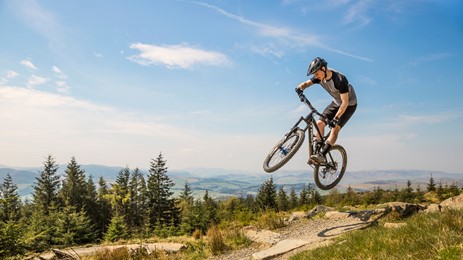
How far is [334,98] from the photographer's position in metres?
9.41

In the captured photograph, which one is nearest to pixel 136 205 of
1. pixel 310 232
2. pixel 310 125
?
pixel 310 232

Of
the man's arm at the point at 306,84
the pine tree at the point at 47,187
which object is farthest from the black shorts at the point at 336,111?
the pine tree at the point at 47,187

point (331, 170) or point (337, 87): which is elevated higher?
point (337, 87)

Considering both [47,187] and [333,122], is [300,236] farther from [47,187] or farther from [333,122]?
[47,187]

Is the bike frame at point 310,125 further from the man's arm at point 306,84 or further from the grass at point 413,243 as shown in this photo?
the grass at point 413,243

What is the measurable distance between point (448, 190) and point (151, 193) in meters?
59.6

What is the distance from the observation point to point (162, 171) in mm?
64000

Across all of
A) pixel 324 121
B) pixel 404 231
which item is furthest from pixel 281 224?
Answer: pixel 404 231

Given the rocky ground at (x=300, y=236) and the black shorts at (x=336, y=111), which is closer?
the rocky ground at (x=300, y=236)

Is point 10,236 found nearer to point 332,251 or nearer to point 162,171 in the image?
point 332,251

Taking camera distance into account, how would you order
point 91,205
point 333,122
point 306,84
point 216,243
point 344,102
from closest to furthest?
1. point 344,102
2. point 333,122
3. point 306,84
4. point 216,243
5. point 91,205

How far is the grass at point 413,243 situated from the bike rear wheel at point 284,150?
3249 mm

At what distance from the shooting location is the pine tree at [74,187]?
63594 millimetres

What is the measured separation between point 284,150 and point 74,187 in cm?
6725
